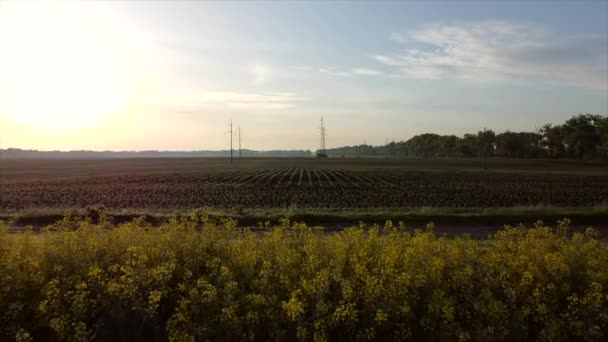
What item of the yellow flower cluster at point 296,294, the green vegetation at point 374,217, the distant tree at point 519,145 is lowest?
the green vegetation at point 374,217

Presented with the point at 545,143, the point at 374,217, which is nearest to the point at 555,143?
the point at 545,143

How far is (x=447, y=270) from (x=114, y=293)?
525 cm

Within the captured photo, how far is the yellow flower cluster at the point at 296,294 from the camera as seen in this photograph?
626 centimetres

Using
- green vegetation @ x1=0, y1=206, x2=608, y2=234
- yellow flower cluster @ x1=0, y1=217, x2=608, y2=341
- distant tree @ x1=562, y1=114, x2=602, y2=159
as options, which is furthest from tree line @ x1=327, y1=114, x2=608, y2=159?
yellow flower cluster @ x1=0, y1=217, x2=608, y2=341

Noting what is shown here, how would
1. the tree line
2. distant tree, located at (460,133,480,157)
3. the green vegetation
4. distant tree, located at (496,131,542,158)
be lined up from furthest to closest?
distant tree, located at (460,133,480,157)
distant tree, located at (496,131,542,158)
the tree line
the green vegetation

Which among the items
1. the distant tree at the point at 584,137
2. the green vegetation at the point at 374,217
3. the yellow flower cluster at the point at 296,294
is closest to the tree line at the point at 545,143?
the distant tree at the point at 584,137

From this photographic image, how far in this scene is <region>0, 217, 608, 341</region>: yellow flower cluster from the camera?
6258 mm

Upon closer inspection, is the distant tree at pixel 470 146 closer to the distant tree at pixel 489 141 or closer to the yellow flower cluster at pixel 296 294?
the distant tree at pixel 489 141

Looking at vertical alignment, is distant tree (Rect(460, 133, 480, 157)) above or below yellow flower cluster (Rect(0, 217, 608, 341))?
above

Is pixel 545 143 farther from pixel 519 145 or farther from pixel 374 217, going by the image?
pixel 374 217

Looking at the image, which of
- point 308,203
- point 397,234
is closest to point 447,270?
point 397,234

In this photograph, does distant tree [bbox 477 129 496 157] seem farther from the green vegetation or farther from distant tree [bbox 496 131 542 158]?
the green vegetation

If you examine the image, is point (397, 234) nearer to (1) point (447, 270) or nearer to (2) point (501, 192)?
(1) point (447, 270)

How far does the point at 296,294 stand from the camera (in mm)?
6332
